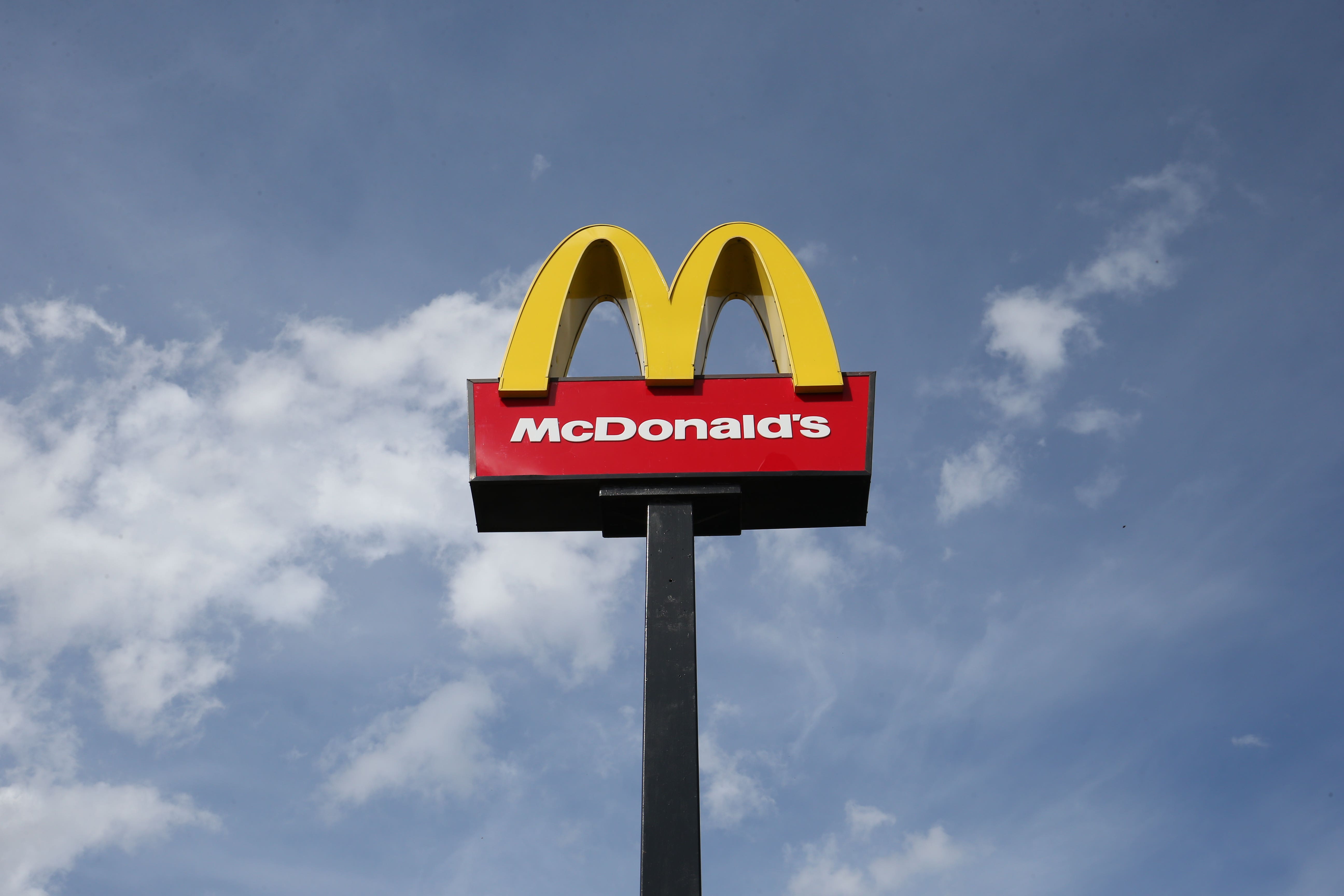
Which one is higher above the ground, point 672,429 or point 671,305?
point 671,305

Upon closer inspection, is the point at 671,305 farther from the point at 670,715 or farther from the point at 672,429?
the point at 670,715

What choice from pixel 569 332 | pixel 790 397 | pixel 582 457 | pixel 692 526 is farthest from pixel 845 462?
pixel 569 332

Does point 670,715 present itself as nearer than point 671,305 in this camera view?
Yes

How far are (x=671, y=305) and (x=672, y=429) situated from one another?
1.35 meters

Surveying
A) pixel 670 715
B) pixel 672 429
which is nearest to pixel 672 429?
pixel 672 429

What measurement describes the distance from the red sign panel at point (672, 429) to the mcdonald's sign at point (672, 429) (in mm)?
12

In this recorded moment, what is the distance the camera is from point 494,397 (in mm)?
9883

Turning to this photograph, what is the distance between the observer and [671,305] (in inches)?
408

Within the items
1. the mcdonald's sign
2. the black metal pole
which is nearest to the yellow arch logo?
the mcdonald's sign

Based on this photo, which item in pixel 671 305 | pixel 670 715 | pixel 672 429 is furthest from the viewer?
pixel 671 305

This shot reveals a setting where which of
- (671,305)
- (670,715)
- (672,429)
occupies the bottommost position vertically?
(670,715)

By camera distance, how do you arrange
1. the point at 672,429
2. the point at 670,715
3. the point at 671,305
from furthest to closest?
1. the point at 671,305
2. the point at 672,429
3. the point at 670,715

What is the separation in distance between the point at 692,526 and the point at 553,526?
145 centimetres

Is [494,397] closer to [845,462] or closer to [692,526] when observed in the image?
[692,526]
